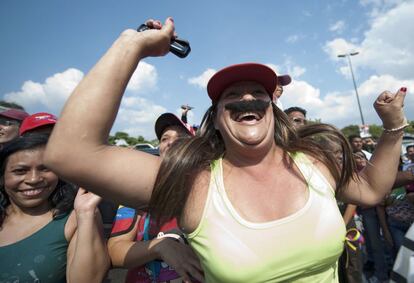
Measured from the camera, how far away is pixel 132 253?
165cm

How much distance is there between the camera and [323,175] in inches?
59.4

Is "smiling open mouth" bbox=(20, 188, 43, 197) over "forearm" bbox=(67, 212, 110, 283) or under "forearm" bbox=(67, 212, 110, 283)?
over

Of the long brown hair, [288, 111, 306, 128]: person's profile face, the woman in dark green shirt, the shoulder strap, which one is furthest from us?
[288, 111, 306, 128]: person's profile face

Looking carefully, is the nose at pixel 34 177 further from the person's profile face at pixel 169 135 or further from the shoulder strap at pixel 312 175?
the shoulder strap at pixel 312 175

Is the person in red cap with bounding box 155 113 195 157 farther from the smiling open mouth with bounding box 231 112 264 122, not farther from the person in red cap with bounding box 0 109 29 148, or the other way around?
the person in red cap with bounding box 0 109 29 148

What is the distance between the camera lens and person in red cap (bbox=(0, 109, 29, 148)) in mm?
2959

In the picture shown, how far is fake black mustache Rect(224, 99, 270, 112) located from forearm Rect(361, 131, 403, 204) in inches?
28.2

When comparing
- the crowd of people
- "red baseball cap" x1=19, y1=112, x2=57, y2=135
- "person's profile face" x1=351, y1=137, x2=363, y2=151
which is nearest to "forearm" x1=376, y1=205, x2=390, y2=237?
"person's profile face" x1=351, y1=137, x2=363, y2=151

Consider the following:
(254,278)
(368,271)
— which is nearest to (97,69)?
(254,278)

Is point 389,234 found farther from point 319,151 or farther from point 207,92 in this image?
point 207,92

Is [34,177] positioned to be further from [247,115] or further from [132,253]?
[247,115]

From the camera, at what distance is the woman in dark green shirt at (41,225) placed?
152 cm

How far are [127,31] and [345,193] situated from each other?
1.47 metres

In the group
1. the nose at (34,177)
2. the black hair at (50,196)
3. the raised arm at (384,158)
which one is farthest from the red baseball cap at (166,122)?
the raised arm at (384,158)
